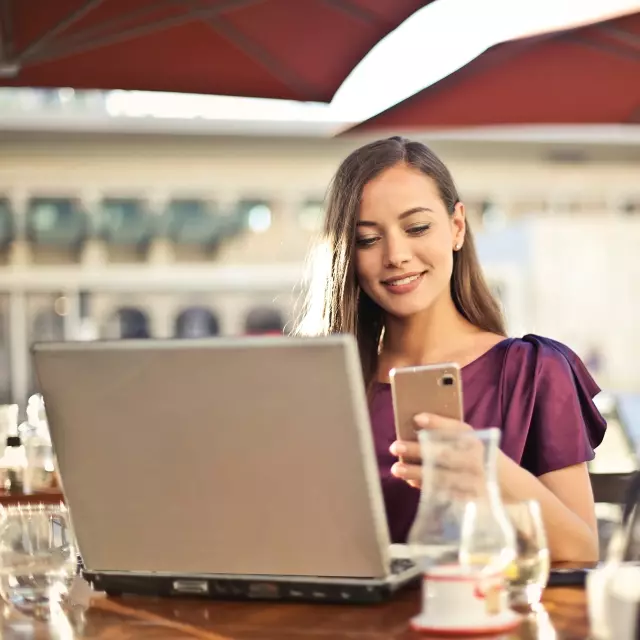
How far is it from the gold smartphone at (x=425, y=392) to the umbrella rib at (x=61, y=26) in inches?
69.5

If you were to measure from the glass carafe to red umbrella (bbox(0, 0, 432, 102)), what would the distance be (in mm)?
1976

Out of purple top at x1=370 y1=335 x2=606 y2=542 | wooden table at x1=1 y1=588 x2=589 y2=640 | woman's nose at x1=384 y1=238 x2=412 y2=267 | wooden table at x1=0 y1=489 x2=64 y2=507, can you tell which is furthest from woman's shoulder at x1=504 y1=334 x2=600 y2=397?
wooden table at x1=0 y1=489 x2=64 y2=507

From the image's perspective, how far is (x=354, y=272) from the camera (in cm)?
170

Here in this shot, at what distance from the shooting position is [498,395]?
5.46 feet

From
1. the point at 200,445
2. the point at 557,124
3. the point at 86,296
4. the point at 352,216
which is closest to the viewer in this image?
the point at 200,445

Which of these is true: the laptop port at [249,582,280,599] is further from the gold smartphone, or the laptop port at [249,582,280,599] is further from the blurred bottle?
the blurred bottle

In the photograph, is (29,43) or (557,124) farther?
(557,124)

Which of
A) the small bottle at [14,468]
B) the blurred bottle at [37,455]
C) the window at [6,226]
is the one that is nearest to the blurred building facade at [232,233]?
the window at [6,226]

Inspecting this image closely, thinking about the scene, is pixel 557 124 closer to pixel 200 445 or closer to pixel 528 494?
pixel 528 494

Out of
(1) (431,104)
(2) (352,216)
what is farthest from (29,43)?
(2) (352,216)

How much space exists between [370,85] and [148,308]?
5.93 metres

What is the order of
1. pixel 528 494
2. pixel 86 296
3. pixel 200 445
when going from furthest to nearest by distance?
1. pixel 86 296
2. pixel 528 494
3. pixel 200 445

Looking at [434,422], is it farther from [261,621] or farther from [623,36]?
[623,36]

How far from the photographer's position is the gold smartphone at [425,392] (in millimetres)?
1142
